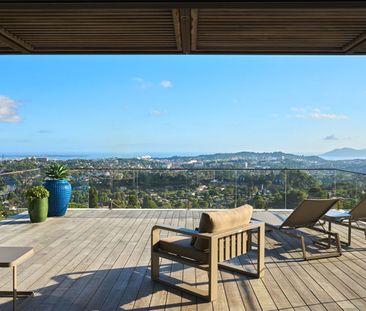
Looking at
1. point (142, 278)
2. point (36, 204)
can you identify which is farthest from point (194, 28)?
point (36, 204)

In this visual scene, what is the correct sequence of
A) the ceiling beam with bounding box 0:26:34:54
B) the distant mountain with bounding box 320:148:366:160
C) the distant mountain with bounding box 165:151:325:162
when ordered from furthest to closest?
the distant mountain with bounding box 320:148:366:160 < the distant mountain with bounding box 165:151:325:162 < the ceiling beam with bounding box 0:26:34:54

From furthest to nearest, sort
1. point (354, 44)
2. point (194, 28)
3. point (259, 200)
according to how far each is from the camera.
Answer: point (259, 200) < point (354, 44) < point (194, 28)

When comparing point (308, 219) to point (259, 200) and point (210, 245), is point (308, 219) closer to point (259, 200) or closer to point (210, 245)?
point (210, 245)

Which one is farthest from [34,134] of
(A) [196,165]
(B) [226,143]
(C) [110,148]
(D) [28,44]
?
(D) [28,44]

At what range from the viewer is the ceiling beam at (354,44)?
3877mm

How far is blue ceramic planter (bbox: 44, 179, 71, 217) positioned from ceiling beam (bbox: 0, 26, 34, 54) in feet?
13.8

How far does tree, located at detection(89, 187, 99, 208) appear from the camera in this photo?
9492 millimetres

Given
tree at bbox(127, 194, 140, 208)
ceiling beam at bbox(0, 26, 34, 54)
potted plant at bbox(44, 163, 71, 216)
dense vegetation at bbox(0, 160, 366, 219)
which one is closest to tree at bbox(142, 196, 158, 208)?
dense vegetation at bbox(0, 160, 366, 219)

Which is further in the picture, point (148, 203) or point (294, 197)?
point (148, 203)

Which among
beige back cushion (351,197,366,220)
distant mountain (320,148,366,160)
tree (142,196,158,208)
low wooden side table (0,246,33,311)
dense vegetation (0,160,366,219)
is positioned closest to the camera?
low wooden side table (0,246,33,311)

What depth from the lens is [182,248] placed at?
13.0 feet

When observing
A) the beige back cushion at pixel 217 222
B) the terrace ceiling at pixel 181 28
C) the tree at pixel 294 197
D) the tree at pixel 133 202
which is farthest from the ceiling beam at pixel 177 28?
the tree at pixel 294 197

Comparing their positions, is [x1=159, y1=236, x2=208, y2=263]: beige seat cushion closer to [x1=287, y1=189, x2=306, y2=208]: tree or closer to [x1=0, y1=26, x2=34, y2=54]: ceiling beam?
[x1=0, y1=26, x2=34, y2=54]: ceiling beam

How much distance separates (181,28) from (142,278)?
2671mm
